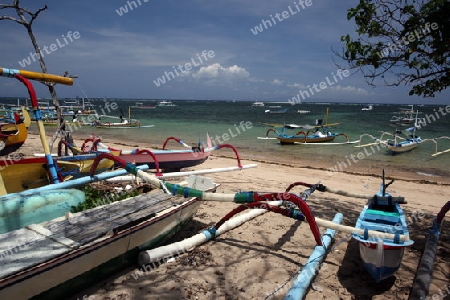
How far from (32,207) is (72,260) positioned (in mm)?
1513

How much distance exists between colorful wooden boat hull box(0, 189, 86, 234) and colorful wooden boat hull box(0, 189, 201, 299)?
1.64 ft

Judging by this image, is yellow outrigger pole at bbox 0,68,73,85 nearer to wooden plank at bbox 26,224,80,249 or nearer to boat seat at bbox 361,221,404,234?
wooden plank at bbox 26,224,80,249

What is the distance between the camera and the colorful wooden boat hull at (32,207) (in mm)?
4172

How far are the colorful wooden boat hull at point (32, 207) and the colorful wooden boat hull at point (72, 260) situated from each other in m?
0.50

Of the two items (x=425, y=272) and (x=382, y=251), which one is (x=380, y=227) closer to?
(x=425, y=272)

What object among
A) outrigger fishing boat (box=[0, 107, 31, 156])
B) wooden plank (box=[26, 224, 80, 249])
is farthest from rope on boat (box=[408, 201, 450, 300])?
outrigger fishing boat (box=[0, 107, 31, 156])

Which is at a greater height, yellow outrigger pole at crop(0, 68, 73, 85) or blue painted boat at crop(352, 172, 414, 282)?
yellow outrigger pole at crop(0, 68, 73, 85)

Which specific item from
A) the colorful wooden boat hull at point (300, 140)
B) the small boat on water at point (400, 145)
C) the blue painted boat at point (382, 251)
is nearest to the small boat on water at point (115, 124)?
the colorful wooden boat hull at point (300, 140)

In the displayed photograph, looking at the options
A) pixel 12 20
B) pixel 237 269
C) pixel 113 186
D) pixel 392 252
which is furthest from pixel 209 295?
pixel 12 20

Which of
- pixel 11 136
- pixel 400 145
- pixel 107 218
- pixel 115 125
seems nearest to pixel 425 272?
pixel 107 218

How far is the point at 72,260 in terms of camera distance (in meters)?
3.39

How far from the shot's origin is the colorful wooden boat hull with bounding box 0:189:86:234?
13.7 feet

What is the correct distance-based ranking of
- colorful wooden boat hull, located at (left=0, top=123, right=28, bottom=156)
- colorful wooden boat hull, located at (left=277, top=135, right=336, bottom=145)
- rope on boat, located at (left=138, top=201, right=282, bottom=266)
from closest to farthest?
rope on boat, located at (left=138, top=201, right=282, bottom=266) < colorful wooden boat hull, located at (left=0, top=123, right=28, bottom=156) < colorful wooden boat hull, located at (left=277, top=135, right=336, bottom=145)

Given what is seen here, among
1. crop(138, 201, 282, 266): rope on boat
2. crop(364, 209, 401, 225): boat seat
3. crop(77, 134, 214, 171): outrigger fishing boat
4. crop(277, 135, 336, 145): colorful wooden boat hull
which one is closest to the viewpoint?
crop(138, 201, 282, 266): rope on boat
